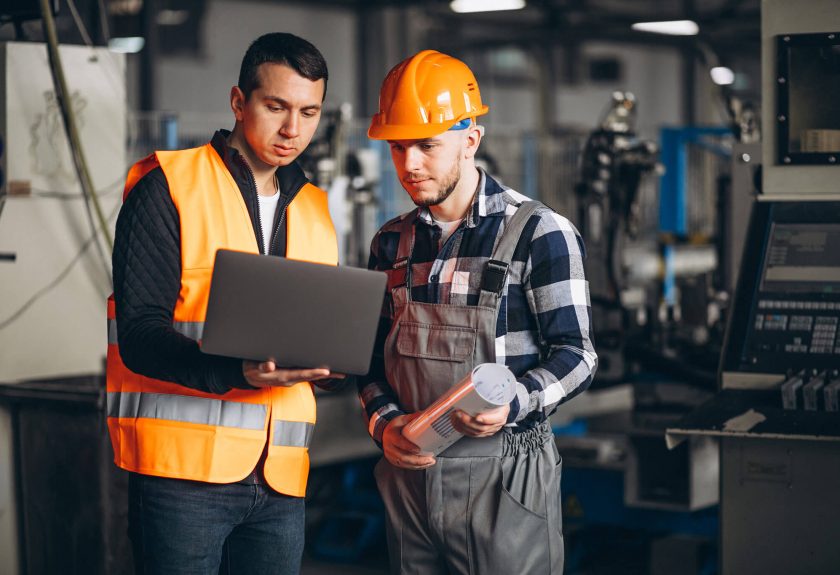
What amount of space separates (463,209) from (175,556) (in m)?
0.84

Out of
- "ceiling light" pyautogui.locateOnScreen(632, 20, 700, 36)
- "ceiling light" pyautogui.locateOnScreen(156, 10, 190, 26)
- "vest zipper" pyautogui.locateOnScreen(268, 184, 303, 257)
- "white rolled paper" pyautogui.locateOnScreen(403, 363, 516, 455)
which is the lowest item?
"white rolled paper" pyautogui.locateOnScreen(403, 363, 516, 455)

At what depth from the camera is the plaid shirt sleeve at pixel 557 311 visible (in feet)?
7.04

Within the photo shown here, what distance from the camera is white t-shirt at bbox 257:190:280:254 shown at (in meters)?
2.23

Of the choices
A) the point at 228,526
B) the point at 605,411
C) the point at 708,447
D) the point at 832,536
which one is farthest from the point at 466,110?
the point at 605,411

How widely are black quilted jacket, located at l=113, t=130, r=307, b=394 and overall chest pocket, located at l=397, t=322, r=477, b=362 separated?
0.34 meters

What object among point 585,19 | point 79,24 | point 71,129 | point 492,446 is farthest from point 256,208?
point 585,19

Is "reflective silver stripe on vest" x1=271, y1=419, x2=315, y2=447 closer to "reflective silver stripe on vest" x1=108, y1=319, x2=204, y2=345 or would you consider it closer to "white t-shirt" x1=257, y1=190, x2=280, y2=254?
"reflective silver stripe on vest" x1=108, y1=319, x2=204, y2=345

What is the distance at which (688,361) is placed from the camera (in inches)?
203

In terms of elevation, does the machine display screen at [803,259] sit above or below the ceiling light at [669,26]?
below

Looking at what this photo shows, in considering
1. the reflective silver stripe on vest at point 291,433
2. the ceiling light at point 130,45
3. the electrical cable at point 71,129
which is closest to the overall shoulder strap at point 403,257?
the reflective silver stripe on vest at point 291,433

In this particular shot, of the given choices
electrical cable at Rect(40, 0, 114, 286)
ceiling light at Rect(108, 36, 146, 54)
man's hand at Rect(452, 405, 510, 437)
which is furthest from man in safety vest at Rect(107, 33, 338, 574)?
ceiling light at Rect(108, 36, 146, 54)

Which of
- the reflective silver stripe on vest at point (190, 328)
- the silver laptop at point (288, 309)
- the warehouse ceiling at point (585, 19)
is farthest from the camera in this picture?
the warehouse ceiling at point (585, 19)

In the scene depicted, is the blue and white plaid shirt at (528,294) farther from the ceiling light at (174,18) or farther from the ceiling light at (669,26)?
the ceiling light at (174,18)

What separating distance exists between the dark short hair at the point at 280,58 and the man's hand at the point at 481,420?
2.24 feet
